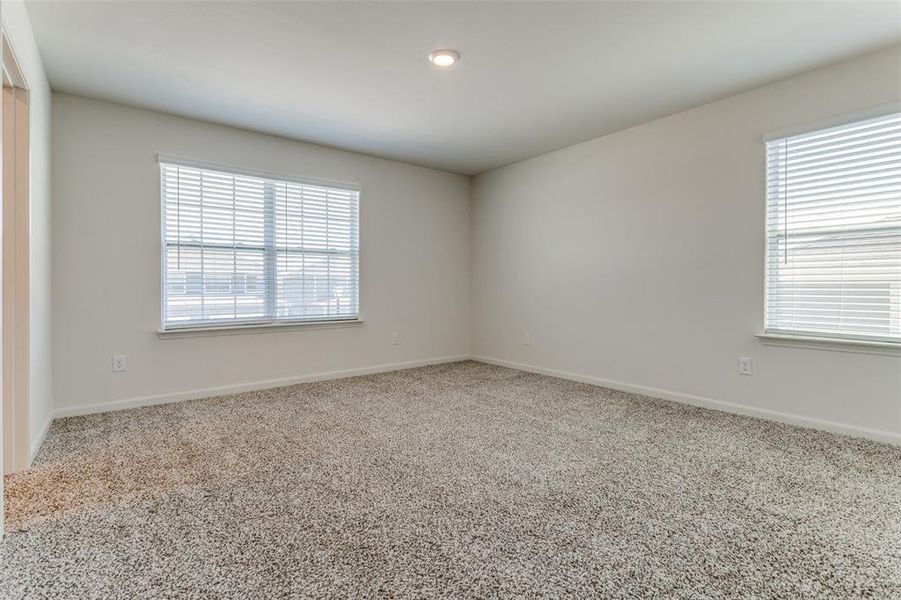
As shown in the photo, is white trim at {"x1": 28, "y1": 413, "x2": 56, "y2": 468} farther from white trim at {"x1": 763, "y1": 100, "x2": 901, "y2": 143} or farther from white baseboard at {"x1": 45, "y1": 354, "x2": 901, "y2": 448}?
white trim at {"x1": 763, "y1": 100, "x2": 901, "y2": 143}

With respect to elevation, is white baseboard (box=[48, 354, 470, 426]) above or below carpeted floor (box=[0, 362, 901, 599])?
above

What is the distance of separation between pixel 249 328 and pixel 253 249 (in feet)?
2.26

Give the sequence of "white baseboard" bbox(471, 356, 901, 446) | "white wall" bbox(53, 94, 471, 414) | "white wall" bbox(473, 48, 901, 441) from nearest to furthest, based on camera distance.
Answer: "white baseboard" bbox(471, 356, 901, 446) → "white wall" bbox(473, 48, 901, 441) → "white wall" bbox(53, 94, 471, 414)

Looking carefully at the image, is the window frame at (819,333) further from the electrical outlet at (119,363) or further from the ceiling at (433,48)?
the electrical outlet at (119,363)

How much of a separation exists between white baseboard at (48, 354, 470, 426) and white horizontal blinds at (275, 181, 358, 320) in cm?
A: 57

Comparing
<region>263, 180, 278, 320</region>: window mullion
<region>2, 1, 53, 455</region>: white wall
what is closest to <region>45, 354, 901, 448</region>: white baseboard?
<region>2, 1, 53, 455</region>: white wall

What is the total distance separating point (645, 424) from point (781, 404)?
0.94 meters

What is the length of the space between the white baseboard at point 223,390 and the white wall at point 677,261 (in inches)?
53.3

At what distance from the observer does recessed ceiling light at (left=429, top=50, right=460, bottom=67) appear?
2.53 m

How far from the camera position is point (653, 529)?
167 cm

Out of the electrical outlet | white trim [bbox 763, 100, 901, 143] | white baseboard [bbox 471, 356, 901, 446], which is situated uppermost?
white trim [bbox 763, 100, 901, 143]

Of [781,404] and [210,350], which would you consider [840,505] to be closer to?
[781,404]

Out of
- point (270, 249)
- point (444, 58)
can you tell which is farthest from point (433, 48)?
point (270, 249)

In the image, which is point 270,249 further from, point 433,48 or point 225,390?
point 433,48
